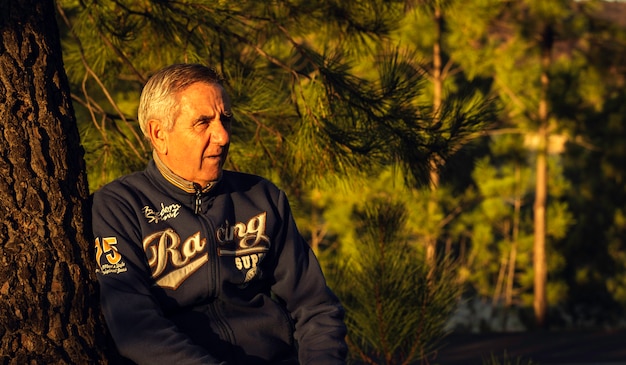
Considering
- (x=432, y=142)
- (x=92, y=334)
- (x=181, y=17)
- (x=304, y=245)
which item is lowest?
(x=92, y=334)

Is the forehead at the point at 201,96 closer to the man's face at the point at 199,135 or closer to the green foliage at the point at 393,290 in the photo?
the man's face at the point at 199,135

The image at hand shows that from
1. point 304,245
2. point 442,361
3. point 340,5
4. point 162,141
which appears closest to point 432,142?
point 340,5

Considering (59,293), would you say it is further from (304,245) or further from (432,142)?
(432,142)

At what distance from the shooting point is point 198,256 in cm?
268

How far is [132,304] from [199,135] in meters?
0.48

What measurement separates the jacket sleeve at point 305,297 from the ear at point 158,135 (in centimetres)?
37

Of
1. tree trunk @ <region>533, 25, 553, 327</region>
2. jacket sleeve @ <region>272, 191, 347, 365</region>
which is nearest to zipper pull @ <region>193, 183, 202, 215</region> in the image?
jacket sleeve @ <region>272, 191, 347, 365</region>

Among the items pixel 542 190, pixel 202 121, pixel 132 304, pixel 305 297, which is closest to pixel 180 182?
pixel 202 121

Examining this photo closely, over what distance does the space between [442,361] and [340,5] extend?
7160 millimetres

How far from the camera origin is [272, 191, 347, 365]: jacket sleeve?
2.86m

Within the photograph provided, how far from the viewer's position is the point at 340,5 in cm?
534

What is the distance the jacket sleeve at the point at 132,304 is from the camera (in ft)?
8.30

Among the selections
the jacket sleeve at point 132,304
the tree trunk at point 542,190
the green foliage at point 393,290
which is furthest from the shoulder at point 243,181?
the tree trunk at point 542,190

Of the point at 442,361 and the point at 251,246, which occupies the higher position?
the point at 251,246
